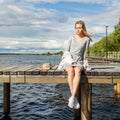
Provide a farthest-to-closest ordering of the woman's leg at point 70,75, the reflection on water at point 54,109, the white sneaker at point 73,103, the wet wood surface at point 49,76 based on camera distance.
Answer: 1. the reflection on water at point 54,109
2. the wet wood surface at point 49,76
3. the woman's leg at point 70,75
4. the white sneaker at point 73,103

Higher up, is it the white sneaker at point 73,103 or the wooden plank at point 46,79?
the wooden plank at point 46,79

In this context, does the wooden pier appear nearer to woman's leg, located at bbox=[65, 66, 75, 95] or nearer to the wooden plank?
the wooden plank

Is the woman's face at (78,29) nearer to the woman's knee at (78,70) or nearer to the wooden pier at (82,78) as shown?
the woman's knee at (78,70)

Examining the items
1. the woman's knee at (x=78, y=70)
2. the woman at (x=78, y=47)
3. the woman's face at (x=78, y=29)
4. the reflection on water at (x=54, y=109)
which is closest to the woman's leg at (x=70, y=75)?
the woman at (x=78, y=47)

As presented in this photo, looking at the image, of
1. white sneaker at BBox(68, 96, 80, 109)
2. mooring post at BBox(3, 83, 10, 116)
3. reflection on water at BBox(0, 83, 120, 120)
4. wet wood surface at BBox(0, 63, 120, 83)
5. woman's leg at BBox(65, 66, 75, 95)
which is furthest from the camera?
reflection on water at BBox(0, 83, 120, 120)

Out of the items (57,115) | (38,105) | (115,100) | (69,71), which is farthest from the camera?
(115,100)

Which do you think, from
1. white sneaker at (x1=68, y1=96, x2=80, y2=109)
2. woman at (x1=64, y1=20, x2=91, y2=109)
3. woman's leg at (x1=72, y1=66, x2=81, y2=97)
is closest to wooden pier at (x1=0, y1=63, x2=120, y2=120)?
woman at (x1=64, y1=20, x2=91, y2=109)

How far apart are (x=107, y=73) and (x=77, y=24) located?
6.53ft

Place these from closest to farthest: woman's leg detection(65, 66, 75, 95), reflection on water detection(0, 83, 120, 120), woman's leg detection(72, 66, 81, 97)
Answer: woman's leg detection(72, 66, 81, 97) → woman's leg detection(65, 66, 75, 95) → reflection on water detection(0, 83, 120, 120)

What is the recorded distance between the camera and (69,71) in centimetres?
1073

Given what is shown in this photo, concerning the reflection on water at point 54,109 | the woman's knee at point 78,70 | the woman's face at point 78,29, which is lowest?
the reflection on water at point 54,109

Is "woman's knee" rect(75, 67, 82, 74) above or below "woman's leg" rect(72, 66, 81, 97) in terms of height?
above

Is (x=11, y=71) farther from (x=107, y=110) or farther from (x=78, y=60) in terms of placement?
(x=107, y=110)

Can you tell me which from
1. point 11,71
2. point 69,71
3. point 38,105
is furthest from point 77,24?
point 38,105
